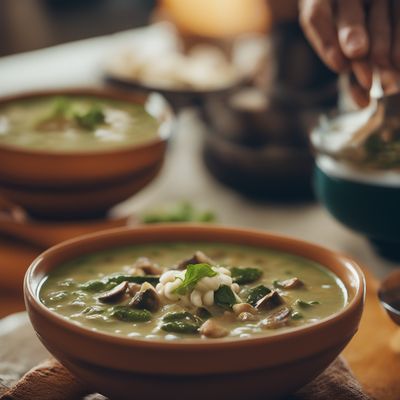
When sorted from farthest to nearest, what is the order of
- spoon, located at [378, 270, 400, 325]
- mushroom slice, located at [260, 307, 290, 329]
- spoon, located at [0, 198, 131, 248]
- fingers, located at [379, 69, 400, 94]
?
spoon, located at [0, 198, 131, 248], fingers, located at [379, 69, 400, 94], spoon, located at [378, 270, 400, 325], mushroom slice, located at [260, 307, 290, 329]

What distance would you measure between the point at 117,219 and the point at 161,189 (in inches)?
18.2

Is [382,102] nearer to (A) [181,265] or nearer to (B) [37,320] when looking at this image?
(A) [181,265]

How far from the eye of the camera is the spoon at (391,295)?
1423 millimetres

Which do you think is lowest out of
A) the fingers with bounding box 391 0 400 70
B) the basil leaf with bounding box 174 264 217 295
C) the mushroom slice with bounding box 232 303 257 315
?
the mushroom slice with bounding box 232 303 257 315

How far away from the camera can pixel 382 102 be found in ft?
5.96

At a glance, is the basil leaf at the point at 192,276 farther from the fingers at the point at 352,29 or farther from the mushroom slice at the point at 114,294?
the fingers at the point at 352,29

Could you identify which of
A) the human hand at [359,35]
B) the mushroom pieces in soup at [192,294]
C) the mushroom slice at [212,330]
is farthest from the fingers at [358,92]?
the mushroom slice at [212,330]

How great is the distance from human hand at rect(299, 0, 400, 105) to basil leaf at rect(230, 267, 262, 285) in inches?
22.5

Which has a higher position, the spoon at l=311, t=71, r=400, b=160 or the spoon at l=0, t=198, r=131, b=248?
the spoon at l=311, t=71, r=400, b=160

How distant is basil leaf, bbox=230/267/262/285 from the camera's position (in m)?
1.31

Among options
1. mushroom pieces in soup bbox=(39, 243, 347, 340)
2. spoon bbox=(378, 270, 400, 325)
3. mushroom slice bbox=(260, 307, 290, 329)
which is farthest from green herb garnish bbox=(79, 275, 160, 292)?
spoon bbox=(378, 270, 400, 325)

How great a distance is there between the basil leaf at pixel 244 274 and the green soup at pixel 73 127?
2.22ft

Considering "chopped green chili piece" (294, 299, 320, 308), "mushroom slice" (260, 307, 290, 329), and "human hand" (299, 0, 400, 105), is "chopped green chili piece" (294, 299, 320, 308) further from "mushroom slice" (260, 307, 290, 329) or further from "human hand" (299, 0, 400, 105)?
"human hand" (299, 0, 400, 105)

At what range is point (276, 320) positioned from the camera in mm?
1148
